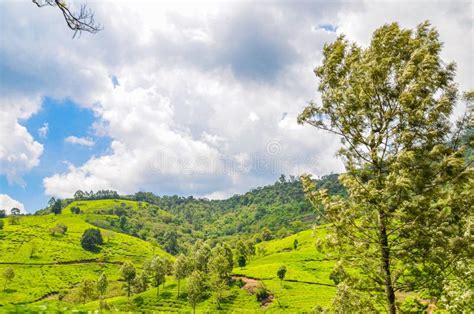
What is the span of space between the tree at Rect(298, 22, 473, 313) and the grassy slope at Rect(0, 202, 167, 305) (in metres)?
116

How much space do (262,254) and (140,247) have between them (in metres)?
71.5

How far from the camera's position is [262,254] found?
160875mm

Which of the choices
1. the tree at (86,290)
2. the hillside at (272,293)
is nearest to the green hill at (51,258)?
the tree at (86,290)

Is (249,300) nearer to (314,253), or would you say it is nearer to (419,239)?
(314,253)

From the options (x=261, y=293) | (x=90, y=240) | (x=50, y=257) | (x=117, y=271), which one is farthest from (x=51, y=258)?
(x=261, y=293)

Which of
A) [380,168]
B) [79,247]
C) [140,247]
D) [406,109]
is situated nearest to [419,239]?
[380,168]

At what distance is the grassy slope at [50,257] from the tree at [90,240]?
113 inches

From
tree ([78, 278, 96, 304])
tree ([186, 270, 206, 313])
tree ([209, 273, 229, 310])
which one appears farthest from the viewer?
tree ([209, 273, 229, 310])

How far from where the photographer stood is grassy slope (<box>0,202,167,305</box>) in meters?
120

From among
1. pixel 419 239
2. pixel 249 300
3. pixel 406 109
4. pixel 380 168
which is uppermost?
pixel 406 109

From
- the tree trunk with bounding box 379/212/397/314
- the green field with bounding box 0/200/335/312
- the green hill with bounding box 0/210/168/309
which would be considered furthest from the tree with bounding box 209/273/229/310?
the tree trunk with bounding box 379/212/397/314

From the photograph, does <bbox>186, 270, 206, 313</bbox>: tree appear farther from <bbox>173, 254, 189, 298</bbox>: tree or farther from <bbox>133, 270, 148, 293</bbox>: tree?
<bbox>133, 270, 148, 293</bbox>: tree

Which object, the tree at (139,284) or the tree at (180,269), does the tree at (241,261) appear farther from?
the tree at (139,284)

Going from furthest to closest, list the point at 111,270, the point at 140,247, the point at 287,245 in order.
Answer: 1. the point at 140,247
2. the point at 287,245
3. the point at 111,270
